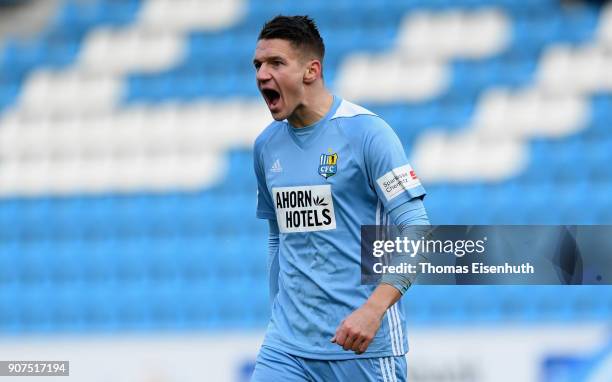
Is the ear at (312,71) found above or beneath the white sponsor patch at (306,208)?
above

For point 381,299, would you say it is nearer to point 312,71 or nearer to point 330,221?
point 330,221

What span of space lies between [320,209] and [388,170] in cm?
23

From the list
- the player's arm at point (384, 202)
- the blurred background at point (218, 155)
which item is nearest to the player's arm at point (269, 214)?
the player's arm at point (384, 202)

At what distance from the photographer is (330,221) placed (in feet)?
10.6

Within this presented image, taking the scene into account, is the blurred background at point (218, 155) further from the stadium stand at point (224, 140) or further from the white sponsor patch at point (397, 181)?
the white sponsor patch at point (397, 181)

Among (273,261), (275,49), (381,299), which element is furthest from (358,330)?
(275,49)

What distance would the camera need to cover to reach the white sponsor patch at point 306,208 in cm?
324

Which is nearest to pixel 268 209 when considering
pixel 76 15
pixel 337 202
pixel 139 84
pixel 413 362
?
pixel 337 202

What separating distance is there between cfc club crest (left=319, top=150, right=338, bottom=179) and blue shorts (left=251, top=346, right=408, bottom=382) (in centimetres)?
52

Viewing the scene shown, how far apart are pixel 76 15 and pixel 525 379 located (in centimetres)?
739

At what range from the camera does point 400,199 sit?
123 inches

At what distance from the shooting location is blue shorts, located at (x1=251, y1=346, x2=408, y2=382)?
10.5 ft

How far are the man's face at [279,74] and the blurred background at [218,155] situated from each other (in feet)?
10.6

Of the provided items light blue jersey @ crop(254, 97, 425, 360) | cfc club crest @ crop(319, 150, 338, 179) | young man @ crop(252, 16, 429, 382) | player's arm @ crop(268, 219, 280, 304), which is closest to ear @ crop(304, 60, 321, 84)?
young man @ crop(252, 16, 429, 382)
